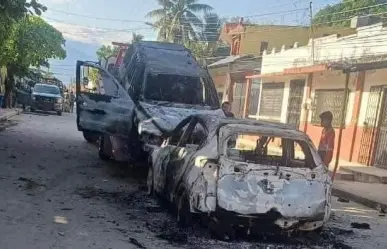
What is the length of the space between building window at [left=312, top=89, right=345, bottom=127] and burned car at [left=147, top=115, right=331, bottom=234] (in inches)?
466

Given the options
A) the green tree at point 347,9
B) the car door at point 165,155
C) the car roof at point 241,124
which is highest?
the green tree at point 347,9

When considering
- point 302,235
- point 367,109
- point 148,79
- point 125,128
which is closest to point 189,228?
point 302,235

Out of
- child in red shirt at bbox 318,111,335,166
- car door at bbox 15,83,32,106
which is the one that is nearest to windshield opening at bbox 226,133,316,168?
child in red shirt at bbox 318,111,335,166

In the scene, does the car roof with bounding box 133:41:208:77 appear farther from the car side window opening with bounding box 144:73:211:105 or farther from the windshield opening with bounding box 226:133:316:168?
the windshield opening with bounding box 226:133:316:168

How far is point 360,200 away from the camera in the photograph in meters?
10.4

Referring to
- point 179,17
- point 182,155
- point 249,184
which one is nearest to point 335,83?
point 182,155

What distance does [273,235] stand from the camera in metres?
6.48

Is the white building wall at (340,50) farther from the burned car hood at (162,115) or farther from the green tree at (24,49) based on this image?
the green tree at (24,49)

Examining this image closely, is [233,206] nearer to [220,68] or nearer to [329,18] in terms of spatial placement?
[220,68]

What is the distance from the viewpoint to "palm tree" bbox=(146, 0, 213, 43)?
51188 mm

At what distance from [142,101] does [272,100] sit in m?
16.0

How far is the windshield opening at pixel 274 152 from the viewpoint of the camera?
638cm

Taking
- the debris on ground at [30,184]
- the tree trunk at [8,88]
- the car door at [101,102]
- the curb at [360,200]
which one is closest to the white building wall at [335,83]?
the curb at [360,200]

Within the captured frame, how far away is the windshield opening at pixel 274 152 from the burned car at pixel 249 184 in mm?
14
